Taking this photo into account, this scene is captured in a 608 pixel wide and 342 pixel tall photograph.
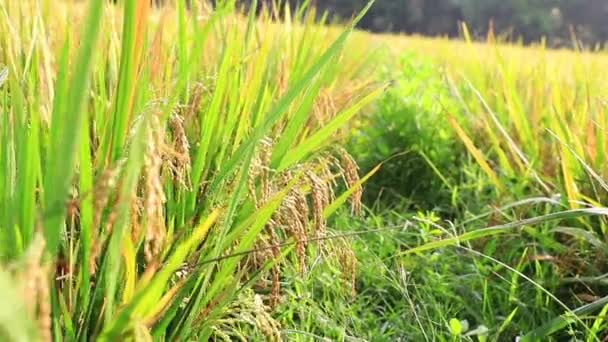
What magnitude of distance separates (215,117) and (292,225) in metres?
0.18

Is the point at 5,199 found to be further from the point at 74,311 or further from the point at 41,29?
the point at 41,29

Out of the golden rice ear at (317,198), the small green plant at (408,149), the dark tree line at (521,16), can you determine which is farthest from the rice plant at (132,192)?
the dark tree line at (521,16)

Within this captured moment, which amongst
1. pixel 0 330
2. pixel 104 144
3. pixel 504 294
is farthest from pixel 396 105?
pixel 0 330

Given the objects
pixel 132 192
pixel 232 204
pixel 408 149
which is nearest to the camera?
pixel 132 192

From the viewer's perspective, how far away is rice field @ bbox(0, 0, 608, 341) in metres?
0.66

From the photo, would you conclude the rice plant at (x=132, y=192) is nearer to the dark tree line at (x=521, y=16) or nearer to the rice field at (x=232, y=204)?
the rice field at (x=232, y=204)

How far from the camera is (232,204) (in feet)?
2.80

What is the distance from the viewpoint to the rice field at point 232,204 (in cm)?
66

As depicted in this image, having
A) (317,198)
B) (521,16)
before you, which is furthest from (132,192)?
(521,16)

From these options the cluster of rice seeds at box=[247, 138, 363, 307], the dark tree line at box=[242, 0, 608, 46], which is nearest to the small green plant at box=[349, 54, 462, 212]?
the cluster of rice seeds at box=[247, 138, 363, 307]

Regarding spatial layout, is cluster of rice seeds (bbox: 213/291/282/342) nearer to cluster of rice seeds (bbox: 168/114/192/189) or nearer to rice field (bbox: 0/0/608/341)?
rice field (bbox: 0/0/608/341)

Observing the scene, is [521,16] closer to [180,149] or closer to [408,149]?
[408,149]

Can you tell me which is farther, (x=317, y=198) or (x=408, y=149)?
(x=408, y=149)

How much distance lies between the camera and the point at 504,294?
1.47 m
